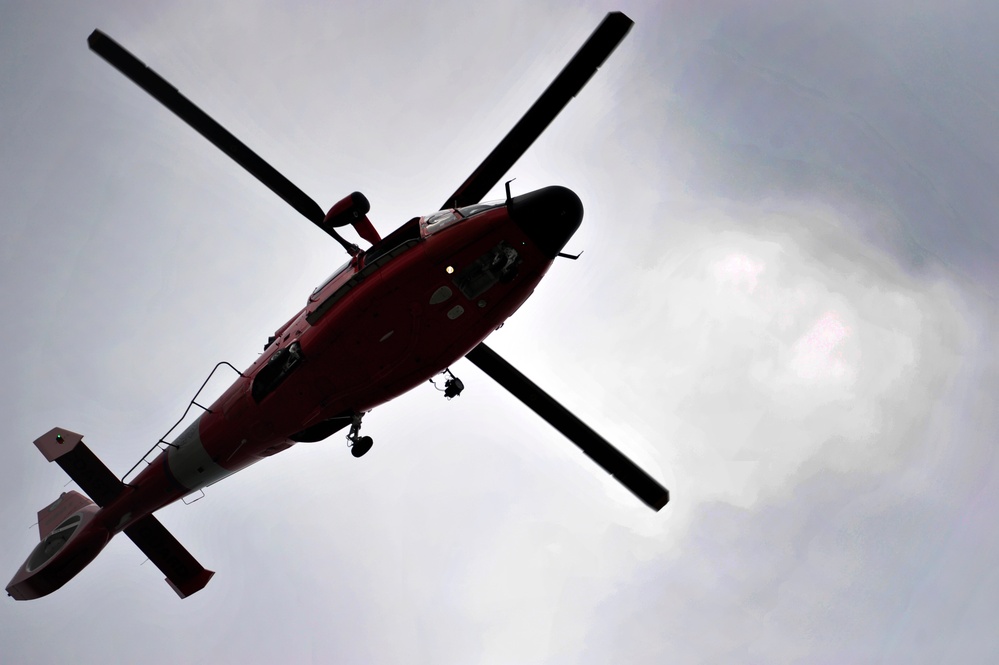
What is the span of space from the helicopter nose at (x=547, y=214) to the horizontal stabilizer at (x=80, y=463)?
11.6 meters

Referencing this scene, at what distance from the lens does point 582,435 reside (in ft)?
54.6

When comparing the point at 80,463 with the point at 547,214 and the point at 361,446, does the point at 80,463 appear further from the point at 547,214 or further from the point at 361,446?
the point at 547,214

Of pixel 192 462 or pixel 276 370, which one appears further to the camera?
pixel 192 462

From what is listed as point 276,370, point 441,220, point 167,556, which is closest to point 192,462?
point 167,556

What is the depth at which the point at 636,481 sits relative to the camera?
16.8m

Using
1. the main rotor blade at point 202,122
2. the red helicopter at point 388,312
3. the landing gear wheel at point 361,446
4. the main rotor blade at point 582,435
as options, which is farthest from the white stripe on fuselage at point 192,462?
the main rotor blade at point 582,435

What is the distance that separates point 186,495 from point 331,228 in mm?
7650

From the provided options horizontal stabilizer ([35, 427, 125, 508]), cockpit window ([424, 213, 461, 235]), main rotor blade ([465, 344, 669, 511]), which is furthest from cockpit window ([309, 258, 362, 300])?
horizontal stabilizer ([35, 427, 125, 508])

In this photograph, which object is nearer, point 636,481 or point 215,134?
point 215,134

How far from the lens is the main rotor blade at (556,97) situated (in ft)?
41.7

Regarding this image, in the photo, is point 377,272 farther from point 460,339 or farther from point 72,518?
point 72,518

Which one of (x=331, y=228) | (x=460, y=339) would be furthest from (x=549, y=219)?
(x=331, y=228)

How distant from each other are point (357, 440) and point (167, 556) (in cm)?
684

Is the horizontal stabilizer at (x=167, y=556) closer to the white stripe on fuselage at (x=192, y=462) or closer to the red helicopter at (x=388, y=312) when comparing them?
the red helicopter at (x=388, y=312)
